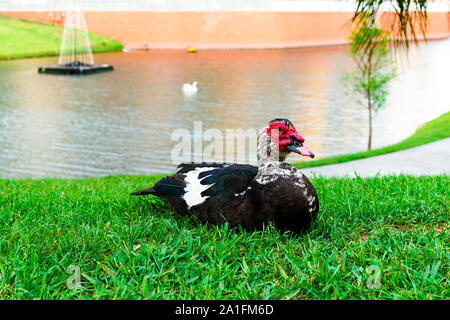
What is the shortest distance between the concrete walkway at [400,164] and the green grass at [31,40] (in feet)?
133

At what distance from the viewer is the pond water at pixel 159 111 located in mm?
13570

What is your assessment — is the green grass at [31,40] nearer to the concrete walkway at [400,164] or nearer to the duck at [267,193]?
the concrete walkway at [400,164]

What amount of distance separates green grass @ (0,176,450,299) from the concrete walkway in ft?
13.5

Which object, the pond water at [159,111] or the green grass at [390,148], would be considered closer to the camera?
the green grass at [390,148]

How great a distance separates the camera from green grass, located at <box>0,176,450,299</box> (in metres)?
2.62

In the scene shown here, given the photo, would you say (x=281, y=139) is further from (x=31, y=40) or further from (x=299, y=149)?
(x=31, y=40)

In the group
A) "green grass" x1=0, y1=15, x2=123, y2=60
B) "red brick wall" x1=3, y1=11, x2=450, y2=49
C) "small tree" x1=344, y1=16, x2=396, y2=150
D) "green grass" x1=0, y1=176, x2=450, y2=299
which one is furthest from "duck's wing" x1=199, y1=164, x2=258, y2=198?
"red brick wall" x1=3, y1=11, x2=450, y2=49

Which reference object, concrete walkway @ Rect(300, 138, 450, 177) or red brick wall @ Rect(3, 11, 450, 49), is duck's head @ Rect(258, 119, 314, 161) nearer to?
concrete walkway @ Rect(300, 138, 450, 177)

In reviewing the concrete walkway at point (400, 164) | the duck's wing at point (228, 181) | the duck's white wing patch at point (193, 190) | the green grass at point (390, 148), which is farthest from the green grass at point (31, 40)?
the duck's wing at point (228, 181)

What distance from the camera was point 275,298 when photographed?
2.55 metres

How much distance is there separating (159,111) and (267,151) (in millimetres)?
17404

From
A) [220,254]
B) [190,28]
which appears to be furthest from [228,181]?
[190,28]
